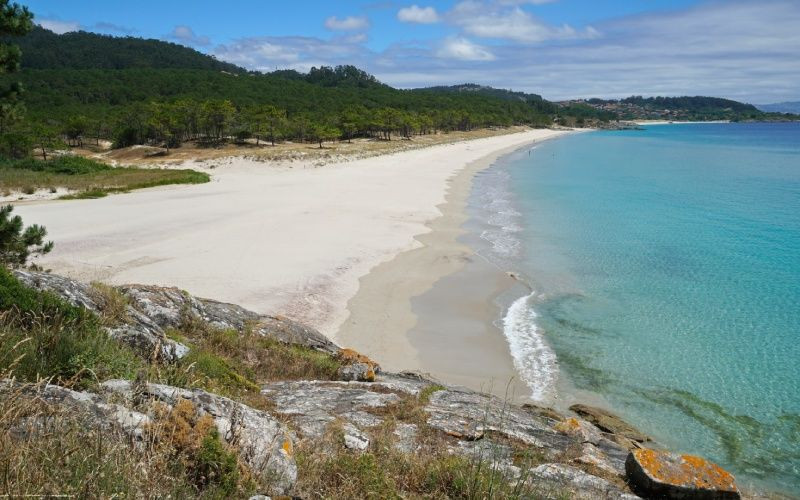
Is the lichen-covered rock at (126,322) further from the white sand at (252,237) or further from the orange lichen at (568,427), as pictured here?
the white sand at (252,237)

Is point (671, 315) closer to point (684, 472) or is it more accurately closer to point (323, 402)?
point (684, 472)

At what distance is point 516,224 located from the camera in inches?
1125

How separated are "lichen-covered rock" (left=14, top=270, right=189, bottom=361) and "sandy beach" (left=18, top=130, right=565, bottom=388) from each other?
18.8 ft

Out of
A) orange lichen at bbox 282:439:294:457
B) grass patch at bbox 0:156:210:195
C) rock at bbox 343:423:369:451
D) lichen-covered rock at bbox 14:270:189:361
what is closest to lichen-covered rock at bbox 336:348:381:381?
lichen-covered rock at bbox 14:270:189:361

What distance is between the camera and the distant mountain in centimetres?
15000

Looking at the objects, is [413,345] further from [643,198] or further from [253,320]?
[643,198]

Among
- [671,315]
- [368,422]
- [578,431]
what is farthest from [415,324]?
[368,422]

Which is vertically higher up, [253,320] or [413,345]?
[253,320]

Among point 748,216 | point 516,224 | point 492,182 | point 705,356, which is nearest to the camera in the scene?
point 705,356

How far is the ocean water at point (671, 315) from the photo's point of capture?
417 inches

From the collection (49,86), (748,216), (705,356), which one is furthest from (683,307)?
(49,86)

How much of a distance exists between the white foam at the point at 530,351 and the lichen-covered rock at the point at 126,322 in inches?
297

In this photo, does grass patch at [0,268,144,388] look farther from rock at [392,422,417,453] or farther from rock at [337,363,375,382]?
rock at [337,363,375,382]

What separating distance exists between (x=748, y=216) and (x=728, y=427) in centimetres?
2702
